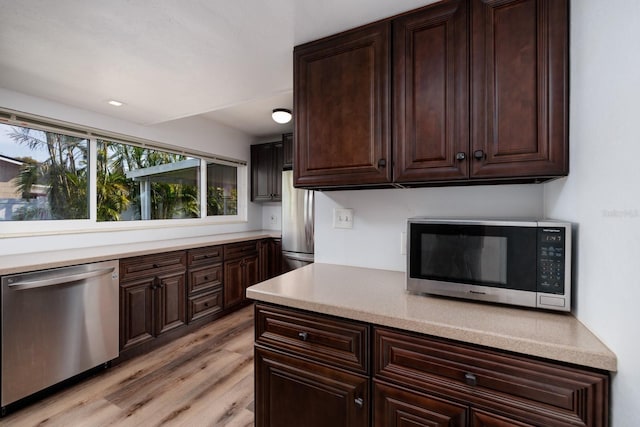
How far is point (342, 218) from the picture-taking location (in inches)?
67.3

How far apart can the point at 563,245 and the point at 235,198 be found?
3.89 m

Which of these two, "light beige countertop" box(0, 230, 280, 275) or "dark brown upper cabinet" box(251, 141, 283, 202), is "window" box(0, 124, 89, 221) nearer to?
"light beige countertop" box(0, 230, 280, 275)

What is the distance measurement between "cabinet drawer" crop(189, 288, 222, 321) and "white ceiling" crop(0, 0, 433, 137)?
6.17 feet

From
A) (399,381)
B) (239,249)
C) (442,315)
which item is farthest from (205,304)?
(442,315)

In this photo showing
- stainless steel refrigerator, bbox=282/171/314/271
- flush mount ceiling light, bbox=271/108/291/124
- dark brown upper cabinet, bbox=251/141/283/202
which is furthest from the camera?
dark brown upper cabinet, bbox=251/141/283/202

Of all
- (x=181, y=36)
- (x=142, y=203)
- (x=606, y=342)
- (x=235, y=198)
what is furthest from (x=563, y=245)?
(x=235, y=198)

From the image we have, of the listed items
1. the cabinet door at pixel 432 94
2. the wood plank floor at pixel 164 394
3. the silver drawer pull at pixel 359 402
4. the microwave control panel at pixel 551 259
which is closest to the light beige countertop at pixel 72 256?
the wood plank floor at pixel 164 394

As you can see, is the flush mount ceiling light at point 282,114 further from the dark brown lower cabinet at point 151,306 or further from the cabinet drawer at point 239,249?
the dark brown lower cabinet at point 151,306

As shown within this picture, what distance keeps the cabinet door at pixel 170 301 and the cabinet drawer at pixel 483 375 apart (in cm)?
224

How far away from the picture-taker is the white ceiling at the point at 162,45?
1238mm

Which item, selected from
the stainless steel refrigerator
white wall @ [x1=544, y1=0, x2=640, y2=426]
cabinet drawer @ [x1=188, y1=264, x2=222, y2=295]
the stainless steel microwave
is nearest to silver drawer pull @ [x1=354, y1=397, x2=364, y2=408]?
the stainless steel microwave

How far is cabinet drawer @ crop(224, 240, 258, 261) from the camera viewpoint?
10.6 feet

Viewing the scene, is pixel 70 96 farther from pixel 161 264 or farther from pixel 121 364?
pixel 121 364

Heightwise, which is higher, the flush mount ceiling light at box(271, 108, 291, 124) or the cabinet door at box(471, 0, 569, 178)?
the flush mount ceiling light at box(271, 108, 291, 124)
